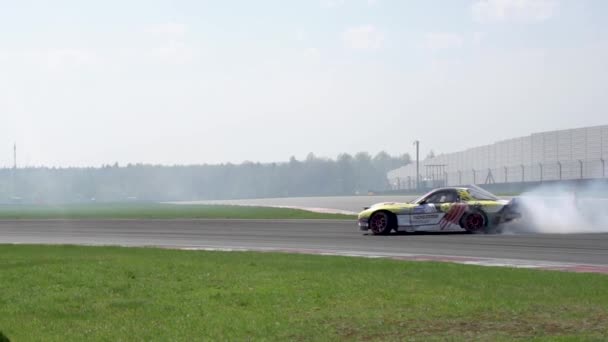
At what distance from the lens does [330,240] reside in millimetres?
23531

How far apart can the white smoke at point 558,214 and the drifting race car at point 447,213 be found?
45 cm

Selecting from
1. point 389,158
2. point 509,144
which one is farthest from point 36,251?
point 389,158

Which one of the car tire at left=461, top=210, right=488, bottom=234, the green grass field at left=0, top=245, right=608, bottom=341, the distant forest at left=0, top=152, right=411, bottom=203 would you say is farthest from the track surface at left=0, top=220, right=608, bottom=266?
the distant forest at left=0, top=152, right=411, bottom=203

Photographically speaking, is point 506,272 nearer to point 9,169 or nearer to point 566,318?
point 566,318

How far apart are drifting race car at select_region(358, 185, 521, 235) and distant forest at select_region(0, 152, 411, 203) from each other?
10086 cm

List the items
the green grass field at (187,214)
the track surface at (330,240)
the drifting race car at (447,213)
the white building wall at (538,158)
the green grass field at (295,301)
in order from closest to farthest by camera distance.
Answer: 1. the green grass field at (295,301)
2. the track surface at (330,240)
3. the drifting race car at (447,213)
4. the green grass field at (187,214)
5. the white building wall at (538,158)

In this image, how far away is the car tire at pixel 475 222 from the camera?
79.0 ft

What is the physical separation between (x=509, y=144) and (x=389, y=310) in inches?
2383

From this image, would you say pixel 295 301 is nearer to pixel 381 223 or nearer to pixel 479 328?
pixel 479 328

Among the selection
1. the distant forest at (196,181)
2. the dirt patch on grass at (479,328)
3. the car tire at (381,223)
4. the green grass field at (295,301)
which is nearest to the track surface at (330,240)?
the car tire at (381,223)

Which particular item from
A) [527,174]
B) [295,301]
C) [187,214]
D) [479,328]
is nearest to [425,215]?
[295,301]

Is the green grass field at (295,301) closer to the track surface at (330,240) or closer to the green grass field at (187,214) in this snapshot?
the track surface at (330,240)

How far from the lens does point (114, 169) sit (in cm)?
15338

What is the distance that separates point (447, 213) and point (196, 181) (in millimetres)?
122932
